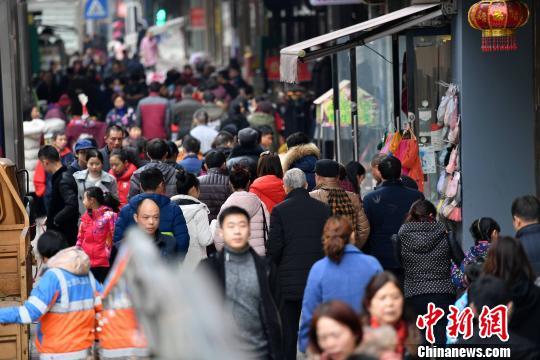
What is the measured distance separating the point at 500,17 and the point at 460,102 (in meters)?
1.78

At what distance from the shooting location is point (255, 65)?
129ft

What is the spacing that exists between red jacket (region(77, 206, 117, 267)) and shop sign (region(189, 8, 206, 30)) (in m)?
40.2

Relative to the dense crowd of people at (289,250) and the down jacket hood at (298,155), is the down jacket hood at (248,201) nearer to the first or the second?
the dense crowd of people at (289,250)

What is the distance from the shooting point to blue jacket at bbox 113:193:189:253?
11219 millimetres

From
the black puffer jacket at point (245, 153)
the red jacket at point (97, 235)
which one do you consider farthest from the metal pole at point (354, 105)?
the red jacket at point (97, 235)

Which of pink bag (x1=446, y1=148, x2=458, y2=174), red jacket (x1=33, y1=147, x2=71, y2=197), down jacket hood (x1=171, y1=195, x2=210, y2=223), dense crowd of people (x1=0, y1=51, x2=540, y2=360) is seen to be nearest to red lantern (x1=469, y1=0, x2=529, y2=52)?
dense crowd of people (x1=0, y1=51, x2=540, y2=360)

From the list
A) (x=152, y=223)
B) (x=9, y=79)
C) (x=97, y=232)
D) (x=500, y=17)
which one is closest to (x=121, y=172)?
(x=9, y=79)

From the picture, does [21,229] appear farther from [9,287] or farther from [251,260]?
[251,260]

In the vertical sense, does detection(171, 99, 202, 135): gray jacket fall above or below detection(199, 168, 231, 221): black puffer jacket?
above

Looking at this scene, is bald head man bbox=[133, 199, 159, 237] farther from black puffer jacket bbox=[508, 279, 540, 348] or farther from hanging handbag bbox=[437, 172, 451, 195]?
hanging handbag bbox=[437, 172, 451, 195]

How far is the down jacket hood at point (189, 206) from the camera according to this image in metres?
11.9

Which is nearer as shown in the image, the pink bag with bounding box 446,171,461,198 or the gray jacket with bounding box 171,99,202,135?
the pink bag with bounding box 446,171,461,198

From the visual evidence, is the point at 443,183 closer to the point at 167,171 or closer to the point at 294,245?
the point at 167,171

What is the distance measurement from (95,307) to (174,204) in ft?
8.43
